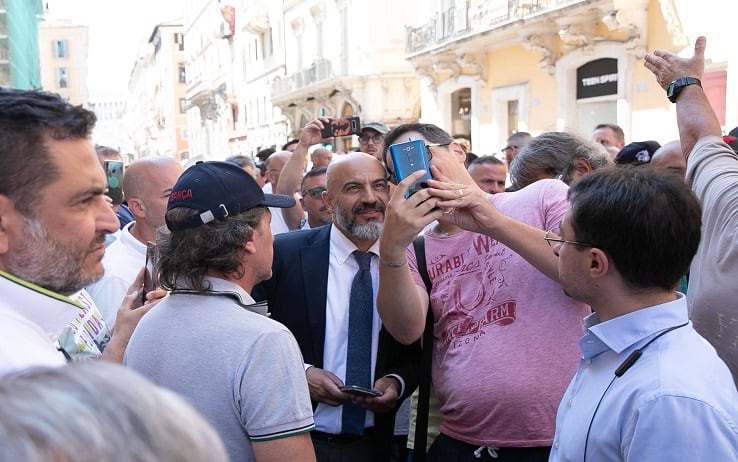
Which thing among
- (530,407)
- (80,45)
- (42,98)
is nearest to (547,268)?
(530,407)

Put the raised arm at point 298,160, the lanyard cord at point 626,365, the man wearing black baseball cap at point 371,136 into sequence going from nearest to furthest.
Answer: the lanyard cord at point 626,365 < the raised arm at point 298,160 < the man wearing black baseball cap at point 371,136

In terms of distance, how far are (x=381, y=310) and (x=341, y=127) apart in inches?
145

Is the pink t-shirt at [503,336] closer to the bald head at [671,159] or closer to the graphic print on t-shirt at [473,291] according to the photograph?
the graphic print on t-shirt at [473,291]

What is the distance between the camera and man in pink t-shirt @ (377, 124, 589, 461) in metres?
2.34

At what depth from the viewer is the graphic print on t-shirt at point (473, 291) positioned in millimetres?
2469

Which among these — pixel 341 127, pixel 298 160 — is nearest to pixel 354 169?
pixel 298 160

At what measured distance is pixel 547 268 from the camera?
233 centimetres

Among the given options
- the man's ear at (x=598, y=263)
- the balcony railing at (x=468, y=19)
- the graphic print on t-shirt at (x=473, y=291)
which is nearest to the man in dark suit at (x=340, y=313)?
the graphic print on t-shirt at (x=473, y=291)

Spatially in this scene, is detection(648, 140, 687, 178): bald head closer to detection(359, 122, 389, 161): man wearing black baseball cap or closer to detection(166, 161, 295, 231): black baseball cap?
detection(166, 161, 295, 231): black baseball cap

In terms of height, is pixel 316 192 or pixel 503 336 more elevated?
pixel 316 192

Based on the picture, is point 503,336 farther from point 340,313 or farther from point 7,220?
point 7,220

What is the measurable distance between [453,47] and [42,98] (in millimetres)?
15373

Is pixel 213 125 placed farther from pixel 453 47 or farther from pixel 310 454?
pixel 310 454

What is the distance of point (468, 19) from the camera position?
612 inches
